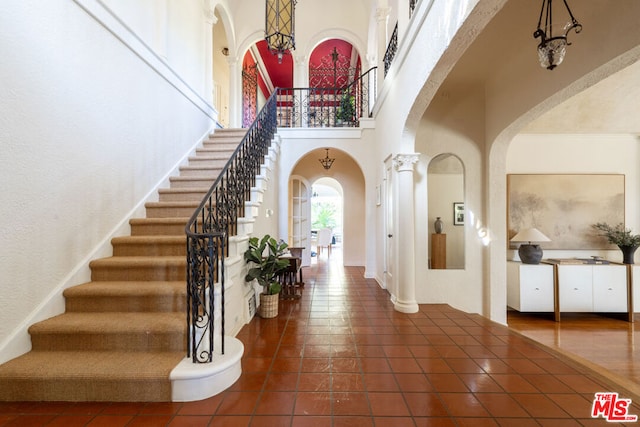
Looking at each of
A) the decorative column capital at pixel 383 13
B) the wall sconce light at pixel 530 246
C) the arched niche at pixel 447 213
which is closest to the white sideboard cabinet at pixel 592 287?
the wall sconce light at pixel 530 246

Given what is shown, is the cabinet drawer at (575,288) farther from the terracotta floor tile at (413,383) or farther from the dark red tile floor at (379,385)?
the terracotta floor tile at (413,383)

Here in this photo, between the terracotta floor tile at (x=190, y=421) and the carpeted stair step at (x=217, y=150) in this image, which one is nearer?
the terracotta floor tile at (x=190, y=421)

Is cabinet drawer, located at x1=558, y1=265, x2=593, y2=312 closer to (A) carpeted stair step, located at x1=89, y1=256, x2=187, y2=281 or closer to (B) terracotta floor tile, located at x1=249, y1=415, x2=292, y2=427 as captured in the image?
(B) terracotta floor tile, located at x1=249, y1=415, x2=292, y2=427

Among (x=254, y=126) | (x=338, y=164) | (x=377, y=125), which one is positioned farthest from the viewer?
(x=338, y=164)

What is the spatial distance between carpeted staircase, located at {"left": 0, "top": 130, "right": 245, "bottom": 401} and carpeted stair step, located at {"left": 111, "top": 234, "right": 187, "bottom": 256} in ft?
0.03

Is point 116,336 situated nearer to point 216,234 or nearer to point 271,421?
point 216,234

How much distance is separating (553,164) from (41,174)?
6966 millimetres

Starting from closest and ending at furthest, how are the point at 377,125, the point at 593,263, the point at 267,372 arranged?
1. the point at 267,372
2. the point at 593,263
3. the point at 377,125

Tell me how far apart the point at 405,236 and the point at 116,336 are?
3361mm

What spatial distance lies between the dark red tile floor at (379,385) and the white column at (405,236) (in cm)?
58

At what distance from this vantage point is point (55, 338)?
82.1 inches

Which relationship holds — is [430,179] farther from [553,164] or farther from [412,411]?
[412,411]

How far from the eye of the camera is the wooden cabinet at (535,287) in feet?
14.8

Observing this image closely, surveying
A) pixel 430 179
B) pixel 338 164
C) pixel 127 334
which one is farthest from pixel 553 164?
pixel 127 334
